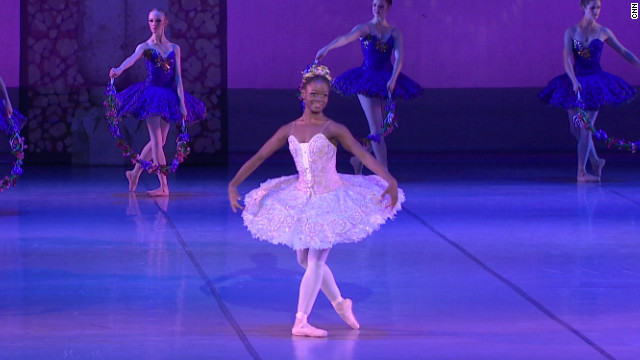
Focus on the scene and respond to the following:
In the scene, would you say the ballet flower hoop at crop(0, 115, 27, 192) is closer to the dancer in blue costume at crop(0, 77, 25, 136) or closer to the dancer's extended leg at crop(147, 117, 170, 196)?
the dancer in blue costume at crop(0, 77, 25, 136)

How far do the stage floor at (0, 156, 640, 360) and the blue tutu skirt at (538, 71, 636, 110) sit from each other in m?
1.24

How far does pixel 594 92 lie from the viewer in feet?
44.7

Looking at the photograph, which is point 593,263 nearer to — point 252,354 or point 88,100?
point 252,354

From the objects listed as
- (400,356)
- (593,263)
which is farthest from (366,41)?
(400,356)

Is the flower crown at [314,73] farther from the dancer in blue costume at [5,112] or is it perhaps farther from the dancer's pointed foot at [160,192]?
the dancer's pointed foot at [160,192]

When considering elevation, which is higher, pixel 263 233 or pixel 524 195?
pixel 263 233

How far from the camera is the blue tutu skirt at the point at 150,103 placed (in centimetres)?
1216

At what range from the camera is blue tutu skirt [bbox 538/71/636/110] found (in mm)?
13609

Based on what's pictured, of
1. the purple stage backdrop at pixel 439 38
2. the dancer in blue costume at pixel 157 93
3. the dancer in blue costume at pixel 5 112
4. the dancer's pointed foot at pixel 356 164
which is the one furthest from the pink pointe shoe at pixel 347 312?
the purple stage backdrop at pixel 439 38

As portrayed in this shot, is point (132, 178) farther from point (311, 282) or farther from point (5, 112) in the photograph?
point (311, 282)

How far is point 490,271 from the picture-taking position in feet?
26.2

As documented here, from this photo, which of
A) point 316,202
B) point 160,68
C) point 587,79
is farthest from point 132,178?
point 316,202

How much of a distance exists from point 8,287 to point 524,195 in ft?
21.5

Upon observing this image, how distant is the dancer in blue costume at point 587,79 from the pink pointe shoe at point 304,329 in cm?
797
